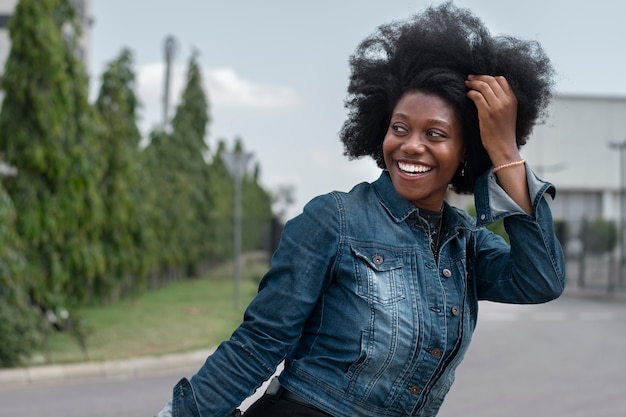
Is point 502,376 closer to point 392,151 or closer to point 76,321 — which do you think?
point 76,321

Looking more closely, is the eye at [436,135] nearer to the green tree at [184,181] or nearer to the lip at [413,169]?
the lip at [413,169]

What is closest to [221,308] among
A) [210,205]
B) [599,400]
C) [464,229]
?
[599,400]

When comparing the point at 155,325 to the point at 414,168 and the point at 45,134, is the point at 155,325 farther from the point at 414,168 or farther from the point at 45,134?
the point at 414,168

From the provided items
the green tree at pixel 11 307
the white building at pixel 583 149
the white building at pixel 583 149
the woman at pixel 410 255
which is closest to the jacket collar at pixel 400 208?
the woman at pixel 410 255

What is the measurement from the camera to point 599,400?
28.5 feet

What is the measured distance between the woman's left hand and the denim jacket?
0.08m

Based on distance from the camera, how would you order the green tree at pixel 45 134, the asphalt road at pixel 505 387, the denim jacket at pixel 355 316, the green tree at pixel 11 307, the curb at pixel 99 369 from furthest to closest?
the green tree at pixel 45 134 → the green tree at pixel 11 307 → the curb at pixel 99 369 → the asphalt road at pixel 505 387 → the denim jacket at pixel 355 316

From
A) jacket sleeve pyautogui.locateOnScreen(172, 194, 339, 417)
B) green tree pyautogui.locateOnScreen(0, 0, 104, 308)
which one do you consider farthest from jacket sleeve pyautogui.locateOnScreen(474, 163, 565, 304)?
green tree pyautogui.locateOnScreen(0, 0, 104, 308)

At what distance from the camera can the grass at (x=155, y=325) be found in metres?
11.0

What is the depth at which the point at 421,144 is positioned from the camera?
231 cm

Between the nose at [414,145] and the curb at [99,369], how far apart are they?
25.4 ft

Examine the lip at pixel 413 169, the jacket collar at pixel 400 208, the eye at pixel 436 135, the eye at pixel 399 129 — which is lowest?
the jacket collar at pixel 400 208

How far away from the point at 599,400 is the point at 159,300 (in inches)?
486

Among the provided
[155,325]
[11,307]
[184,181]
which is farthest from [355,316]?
[184,181]
